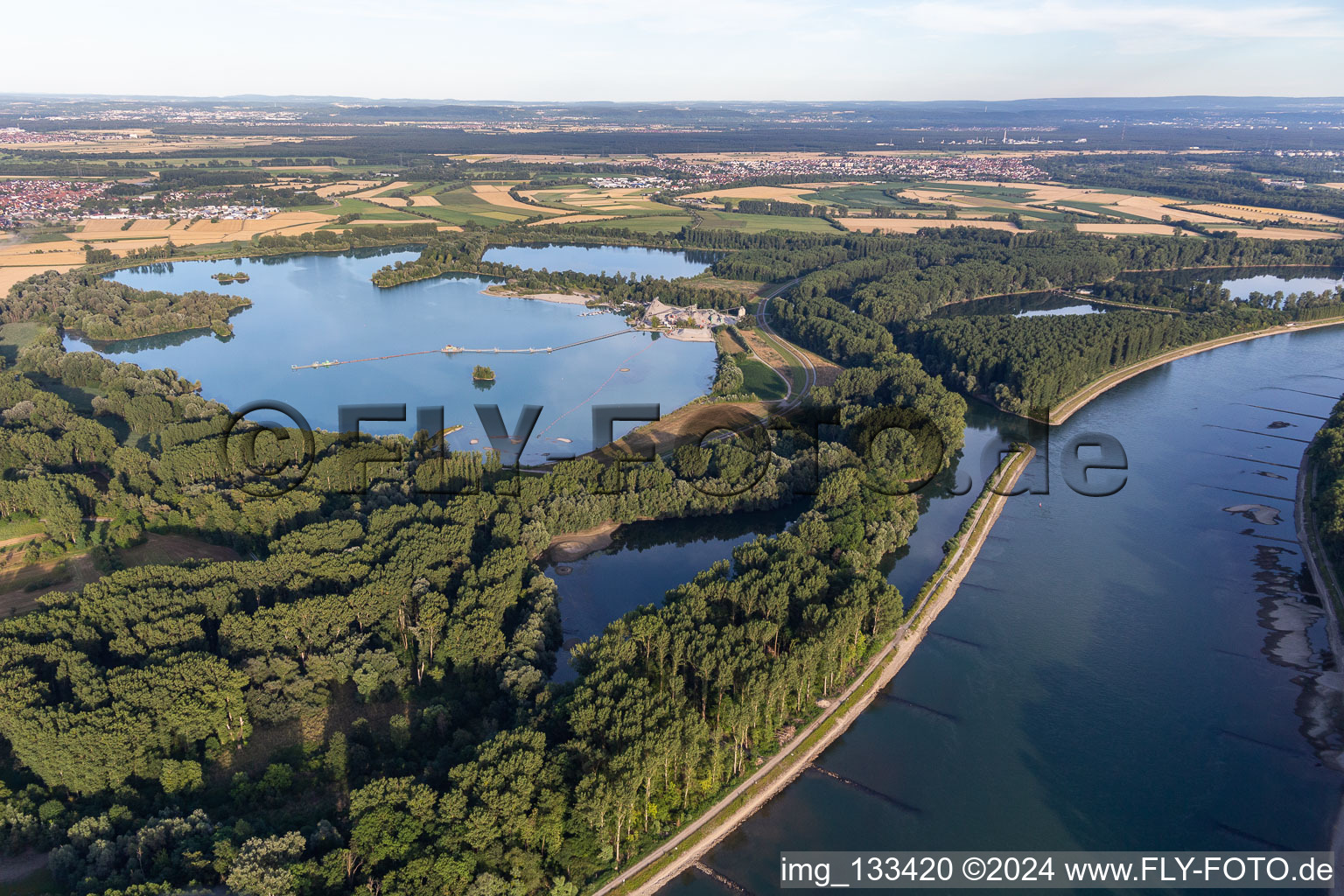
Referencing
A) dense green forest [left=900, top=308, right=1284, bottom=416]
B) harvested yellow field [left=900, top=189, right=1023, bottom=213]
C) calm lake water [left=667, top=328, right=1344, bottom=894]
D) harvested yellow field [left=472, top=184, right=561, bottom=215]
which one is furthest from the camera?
harvested yellow field [left=900, top=189, right=1023, bottom=213]

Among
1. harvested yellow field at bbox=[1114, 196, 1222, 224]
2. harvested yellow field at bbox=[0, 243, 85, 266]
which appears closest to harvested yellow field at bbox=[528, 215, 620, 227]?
harvested yellow field at bbox=[0, 243, 85, 266]

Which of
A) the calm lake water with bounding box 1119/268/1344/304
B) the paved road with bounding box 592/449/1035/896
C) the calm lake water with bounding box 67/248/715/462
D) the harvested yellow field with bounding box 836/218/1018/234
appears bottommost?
the paved road with bounding box 592/449/1035/896

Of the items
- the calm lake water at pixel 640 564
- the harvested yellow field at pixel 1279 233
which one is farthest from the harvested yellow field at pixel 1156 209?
the calm lake water at pixel 640 564

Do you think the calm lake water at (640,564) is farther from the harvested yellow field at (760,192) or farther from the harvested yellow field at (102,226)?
the harvested yellow field at (760,192)

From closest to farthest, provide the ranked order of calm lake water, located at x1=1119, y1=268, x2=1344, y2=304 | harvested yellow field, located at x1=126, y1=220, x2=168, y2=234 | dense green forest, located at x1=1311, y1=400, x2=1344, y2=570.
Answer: dense green forest, located at x1=1311, y1=400, x2=1344, y2=570 → calm lake water, located at x1=1119, y1=268, x2=1344, y2=304 → harvested yellow field, located at x1=126, y1=220, x2=168, y2=234

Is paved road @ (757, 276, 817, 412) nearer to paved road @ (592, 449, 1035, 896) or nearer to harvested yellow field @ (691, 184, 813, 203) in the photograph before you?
paved road @ (592, 449, 1035, 896)

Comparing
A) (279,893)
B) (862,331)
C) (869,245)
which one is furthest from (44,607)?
(869,245)

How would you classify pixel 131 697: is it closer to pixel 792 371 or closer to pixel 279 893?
pixel 279 893
